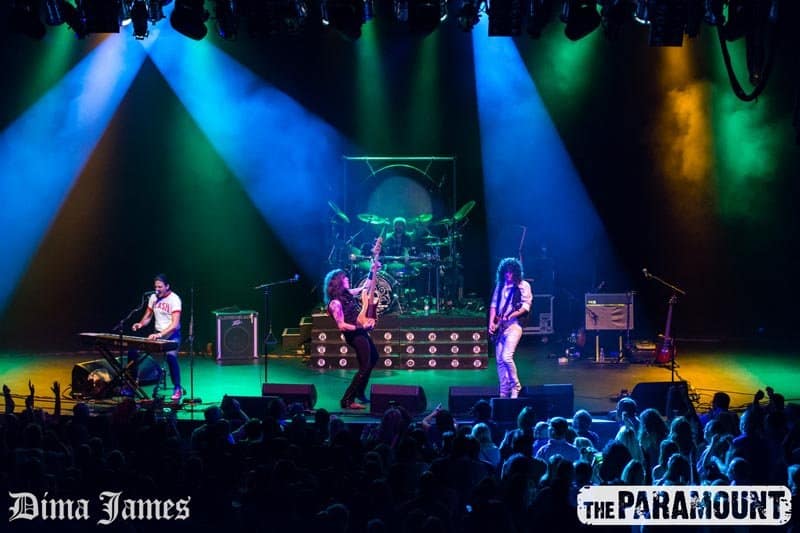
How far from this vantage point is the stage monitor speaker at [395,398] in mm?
11008

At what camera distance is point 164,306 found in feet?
40.7

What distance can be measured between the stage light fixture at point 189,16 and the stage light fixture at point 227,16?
21 cm

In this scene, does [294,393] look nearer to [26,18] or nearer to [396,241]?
[26,18]

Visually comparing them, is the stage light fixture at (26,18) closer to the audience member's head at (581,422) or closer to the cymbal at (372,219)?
the cymbal at (372,219)

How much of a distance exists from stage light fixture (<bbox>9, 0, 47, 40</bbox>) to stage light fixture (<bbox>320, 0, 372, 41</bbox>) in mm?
3437

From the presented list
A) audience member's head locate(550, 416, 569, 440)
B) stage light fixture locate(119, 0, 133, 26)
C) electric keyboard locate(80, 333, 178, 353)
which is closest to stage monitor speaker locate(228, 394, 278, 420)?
electric keyboard locate(80, 333, 178, 353)

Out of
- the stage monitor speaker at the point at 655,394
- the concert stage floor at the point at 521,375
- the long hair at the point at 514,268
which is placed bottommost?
the concert stage floor at the point at 521,375

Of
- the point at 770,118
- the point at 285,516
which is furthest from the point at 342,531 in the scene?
the point at 770,118

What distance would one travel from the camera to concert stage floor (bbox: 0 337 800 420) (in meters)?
12.8

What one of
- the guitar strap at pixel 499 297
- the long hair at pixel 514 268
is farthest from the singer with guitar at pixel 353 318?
the long hair at pixel 514 268

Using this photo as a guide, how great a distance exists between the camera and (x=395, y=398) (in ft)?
36.2

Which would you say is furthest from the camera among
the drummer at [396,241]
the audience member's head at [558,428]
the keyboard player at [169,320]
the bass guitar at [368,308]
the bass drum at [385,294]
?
the drummer at [396,241]

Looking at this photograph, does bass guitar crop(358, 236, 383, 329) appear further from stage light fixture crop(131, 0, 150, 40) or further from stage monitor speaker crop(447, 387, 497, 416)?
stage light fixture crop(131, 0, 150, 40)

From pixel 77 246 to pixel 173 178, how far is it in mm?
2146
